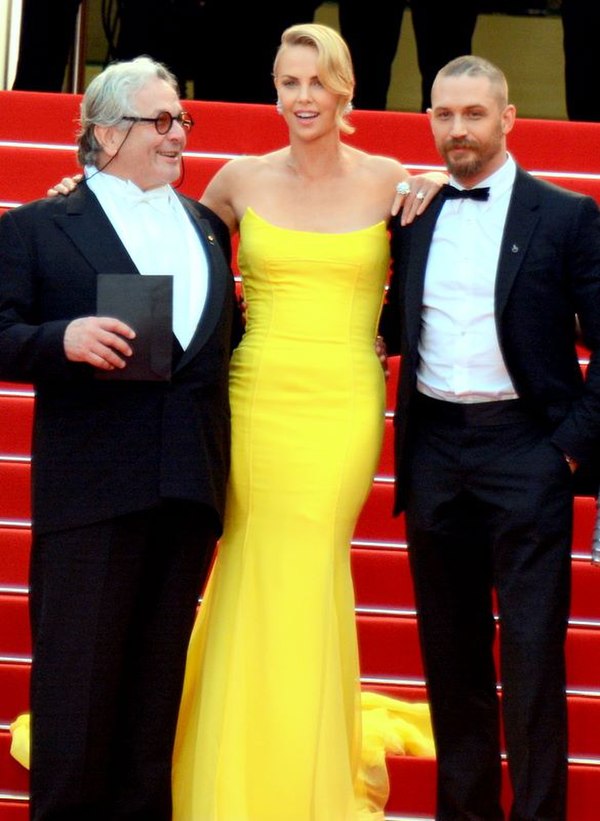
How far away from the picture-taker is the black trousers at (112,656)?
3658 millimetres

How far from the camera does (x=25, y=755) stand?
4297 mm

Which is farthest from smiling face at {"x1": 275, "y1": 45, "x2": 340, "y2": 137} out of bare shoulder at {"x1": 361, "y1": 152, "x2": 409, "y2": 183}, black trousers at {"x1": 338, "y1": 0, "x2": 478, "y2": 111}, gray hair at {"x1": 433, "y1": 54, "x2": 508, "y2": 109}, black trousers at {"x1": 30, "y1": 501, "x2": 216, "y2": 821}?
black trousers at {"x1": 338, "y1": 0, "x2": 478, "y2": 111}

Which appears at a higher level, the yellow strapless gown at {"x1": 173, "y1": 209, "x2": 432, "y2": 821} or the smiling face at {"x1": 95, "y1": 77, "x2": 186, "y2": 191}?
the smiling face at {"x1": 95, "y1": 77, "x2": 186, "y2": 191}

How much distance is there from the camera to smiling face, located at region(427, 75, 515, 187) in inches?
152

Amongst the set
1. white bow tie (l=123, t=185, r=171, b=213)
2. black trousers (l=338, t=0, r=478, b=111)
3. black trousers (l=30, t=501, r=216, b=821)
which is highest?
black trousers (l=338, t=0, r=478, b=111)

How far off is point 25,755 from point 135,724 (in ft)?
2.11

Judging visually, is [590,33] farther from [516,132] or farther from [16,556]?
[16,556]

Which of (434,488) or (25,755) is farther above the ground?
(434,488)

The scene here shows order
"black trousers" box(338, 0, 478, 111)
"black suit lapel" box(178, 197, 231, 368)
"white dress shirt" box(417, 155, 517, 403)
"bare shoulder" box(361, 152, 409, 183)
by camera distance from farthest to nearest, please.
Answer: "black trousers" box(338, 0, 478, 111)
"bare shoulder" box(361, 152, 409, 183)
"white dress shirt" box(417, 155, 517, 403)
"black suit lapel" box(178, 197, 231, 368)

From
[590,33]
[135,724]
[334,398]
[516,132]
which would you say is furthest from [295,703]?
[590,33]

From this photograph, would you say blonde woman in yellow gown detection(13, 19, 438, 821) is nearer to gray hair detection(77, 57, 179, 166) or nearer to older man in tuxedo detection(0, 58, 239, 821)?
older man in tuxedo detection(0, 58, 239, 821)

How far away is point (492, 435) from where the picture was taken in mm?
3826

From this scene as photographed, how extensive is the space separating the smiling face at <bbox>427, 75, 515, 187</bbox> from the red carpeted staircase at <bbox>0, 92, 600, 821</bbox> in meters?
1.49

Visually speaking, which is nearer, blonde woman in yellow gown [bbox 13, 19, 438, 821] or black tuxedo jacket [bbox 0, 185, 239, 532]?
black tuxedo jacket [bbox 0, 185, 239, 532]
